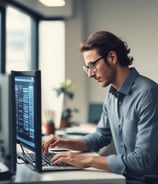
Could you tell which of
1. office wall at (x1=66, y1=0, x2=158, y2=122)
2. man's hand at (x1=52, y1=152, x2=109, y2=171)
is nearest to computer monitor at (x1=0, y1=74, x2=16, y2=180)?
man's hand at (x1=52, y1=152, x2=109, y2=171)

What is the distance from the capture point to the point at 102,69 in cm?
192

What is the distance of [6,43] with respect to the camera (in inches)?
158

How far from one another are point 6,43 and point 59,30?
43.6 inches

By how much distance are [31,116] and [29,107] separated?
4 centimetres

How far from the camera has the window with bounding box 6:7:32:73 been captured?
165 inches

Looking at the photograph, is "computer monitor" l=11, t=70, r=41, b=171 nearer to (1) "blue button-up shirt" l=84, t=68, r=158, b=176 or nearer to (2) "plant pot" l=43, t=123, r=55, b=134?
(1) "blue button-up shirt" l=84, t=68, r=158, b=176

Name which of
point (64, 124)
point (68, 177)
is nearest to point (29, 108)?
point (68, 177)

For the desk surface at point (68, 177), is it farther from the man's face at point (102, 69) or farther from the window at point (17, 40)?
the window at point (17, 40)

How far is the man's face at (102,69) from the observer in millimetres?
1910

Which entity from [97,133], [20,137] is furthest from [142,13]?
[20,137]

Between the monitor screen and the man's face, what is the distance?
390 millimetres

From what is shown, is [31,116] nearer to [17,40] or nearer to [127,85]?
[127,85]

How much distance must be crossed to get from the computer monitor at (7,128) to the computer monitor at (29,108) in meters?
0.04

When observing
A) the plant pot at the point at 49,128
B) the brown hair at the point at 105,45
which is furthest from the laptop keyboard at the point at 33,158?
the plant pot at the point at 49,128
